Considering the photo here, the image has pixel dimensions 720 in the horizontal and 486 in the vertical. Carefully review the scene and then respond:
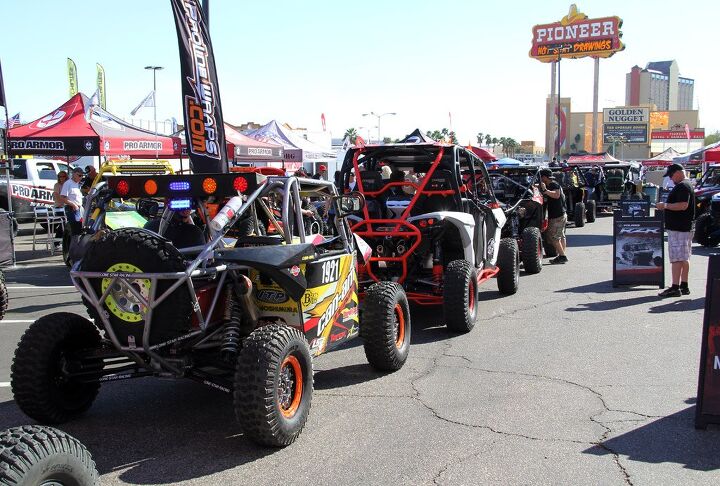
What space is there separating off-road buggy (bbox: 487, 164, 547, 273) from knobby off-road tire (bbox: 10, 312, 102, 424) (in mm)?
8114

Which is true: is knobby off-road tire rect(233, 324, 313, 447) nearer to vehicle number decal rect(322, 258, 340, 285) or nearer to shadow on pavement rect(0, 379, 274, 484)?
shadow on pavement rect(0, 379, 274, 484)

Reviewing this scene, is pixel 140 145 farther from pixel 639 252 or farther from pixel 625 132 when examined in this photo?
pixel 625 132

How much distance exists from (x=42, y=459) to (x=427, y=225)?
5.87m

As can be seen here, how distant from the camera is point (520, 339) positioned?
303 inches

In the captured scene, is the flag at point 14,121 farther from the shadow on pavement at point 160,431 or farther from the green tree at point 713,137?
the green tree at point 713,137

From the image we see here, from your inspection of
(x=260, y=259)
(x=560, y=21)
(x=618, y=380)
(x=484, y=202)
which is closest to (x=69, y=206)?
(x=484, y=202)

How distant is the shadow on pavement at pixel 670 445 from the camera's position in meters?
4.39

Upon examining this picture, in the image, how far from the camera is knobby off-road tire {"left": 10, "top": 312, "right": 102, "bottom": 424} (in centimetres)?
471

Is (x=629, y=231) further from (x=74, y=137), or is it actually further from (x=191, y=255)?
(x=74, y=137)

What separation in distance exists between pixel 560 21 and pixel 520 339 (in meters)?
71.3

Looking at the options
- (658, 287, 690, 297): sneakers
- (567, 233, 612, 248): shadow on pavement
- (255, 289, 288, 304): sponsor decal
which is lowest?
(567, 233, 612, 248): shadow on pavement

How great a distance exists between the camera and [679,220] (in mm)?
9664

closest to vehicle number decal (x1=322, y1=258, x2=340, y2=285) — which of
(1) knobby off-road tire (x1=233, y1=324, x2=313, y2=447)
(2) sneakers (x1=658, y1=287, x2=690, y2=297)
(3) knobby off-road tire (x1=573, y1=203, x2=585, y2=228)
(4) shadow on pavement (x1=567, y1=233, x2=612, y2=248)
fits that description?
(1) knobby off-road tire (x1=233, y1=324, x2=313, y2=447)

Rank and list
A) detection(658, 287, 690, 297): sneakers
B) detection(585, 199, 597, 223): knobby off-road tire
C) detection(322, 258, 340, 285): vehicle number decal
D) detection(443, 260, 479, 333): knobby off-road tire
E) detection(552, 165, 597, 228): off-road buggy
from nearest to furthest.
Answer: detection(322, 258, 340, 285): vehicle number decal, detection(443, 260, 479, 333): knobby off-road tire, detection(658, 287, 690, 297): sneakers, detection(552, 165, 597, 228): off-road buggy, detection(585, 199, 597, 223): knobby off-road tire
